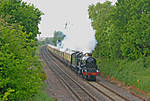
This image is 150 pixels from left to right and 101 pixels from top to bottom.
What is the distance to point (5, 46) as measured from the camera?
9148 millimetres

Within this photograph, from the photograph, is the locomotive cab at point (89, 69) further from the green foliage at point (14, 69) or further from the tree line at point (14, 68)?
the green foliage at point (14, 69)

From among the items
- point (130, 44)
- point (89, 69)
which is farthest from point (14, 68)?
point (130, 44)

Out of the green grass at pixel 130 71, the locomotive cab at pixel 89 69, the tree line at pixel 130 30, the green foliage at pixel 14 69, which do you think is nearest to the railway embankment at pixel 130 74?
the green grass at pixel 130 71

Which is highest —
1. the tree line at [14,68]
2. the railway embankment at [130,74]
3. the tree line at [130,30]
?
the tree line at [130,30]

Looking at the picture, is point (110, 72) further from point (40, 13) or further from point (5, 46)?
point (5, 46)

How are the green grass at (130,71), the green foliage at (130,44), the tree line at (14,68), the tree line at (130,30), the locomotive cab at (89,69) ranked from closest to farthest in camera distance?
the tree line at (14,68) < the green grass at (130,71) < the green foliage at (130,44) < the tree line at (130,30) < the locomotive cab at (89,69)

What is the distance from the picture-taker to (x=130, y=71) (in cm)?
2492

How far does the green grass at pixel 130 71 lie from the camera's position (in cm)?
2117

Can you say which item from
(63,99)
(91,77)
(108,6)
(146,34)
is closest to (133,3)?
(146,34)

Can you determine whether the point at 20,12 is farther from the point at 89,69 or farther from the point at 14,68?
the point at 14,68

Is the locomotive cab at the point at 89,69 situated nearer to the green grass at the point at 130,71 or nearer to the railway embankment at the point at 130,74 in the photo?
the railway embankment at the point at 130,74

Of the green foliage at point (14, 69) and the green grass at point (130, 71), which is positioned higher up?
the green foliage at point (14, 69)

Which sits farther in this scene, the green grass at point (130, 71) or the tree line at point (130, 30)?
the tree line at point (130, 30)

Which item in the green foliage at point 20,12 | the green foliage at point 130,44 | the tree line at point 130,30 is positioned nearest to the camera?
the green foliage at point 20,12
